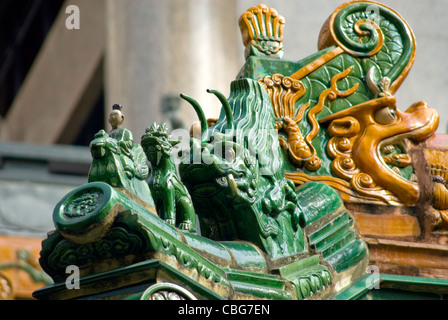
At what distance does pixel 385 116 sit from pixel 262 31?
28.5 inches

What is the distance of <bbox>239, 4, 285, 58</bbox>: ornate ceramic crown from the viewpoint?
19.7 ft

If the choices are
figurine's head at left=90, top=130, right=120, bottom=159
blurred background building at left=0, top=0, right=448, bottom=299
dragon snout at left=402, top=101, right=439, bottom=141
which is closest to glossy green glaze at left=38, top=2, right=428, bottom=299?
figurine's head at left=90, top=130, right=120, bottom=159

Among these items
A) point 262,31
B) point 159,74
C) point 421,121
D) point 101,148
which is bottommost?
point 101,148

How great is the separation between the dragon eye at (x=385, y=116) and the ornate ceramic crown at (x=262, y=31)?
565mm

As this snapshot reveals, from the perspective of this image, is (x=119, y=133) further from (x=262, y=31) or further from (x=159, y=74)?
(x=159, y=74)

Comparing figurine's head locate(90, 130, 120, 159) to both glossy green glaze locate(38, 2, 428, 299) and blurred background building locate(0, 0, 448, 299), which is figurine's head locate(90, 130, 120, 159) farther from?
blurred background building locate(0, 0, 448, 299)

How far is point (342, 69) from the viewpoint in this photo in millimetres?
6102

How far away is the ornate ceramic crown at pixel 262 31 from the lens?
5.99 m

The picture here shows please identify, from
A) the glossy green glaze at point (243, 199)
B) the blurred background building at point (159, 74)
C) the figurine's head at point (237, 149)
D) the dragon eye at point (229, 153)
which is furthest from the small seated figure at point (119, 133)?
the blurred background building at point (159, 74)

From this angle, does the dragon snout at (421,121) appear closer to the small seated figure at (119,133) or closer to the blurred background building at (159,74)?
the small seated figure at (119,133)

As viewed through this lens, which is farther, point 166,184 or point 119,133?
point 166,184

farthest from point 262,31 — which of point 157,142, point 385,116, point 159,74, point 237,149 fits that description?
point 159,74

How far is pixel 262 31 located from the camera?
237 inches
